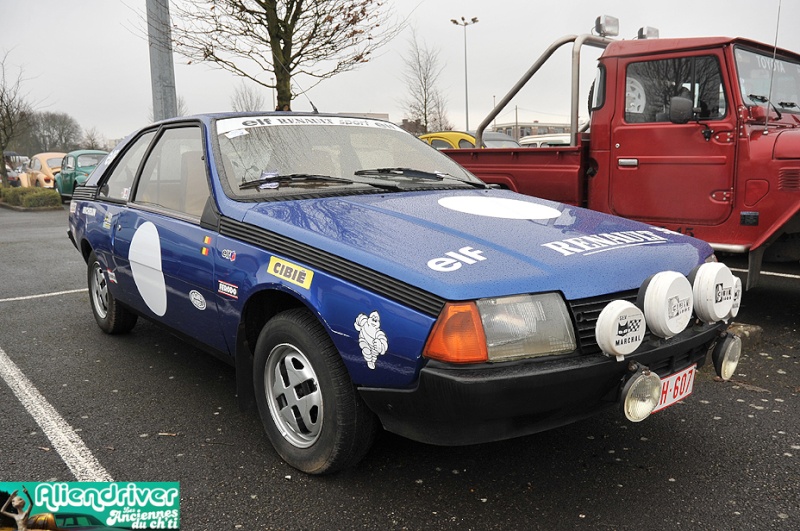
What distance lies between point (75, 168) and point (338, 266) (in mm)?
18366

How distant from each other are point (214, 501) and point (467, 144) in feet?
39.5

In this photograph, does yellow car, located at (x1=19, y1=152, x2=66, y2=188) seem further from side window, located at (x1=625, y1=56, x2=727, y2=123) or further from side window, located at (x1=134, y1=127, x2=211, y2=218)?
side window, located at (x1=625, y1=56, x2=727, y2=123)

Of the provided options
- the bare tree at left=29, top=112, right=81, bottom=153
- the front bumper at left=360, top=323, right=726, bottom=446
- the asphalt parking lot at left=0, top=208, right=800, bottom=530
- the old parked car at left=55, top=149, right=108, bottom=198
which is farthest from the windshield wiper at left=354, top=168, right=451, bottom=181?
the bare tree at left=29, top=112, right=81, bottom=153

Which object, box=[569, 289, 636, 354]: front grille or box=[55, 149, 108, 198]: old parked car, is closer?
box=[569, 289, 636, 354]: front grille

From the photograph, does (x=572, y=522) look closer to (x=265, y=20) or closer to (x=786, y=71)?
(x=786, y=71)

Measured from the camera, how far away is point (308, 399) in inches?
105

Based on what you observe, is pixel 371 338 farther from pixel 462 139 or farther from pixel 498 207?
pixel 462 139

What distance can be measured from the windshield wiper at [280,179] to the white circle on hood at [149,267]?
27.4 inches

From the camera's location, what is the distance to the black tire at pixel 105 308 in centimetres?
464

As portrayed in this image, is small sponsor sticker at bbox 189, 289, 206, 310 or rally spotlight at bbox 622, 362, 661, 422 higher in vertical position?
small sponsor sticker at bbox 189, 289, 206, 310

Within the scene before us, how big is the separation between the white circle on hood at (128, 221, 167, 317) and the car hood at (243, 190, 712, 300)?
888 millimetres

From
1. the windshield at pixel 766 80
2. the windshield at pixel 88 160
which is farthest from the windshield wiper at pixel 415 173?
the windshield at pixel 88 160

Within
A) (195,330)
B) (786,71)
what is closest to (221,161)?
(195,330)

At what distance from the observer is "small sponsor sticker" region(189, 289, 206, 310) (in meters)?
3.15
